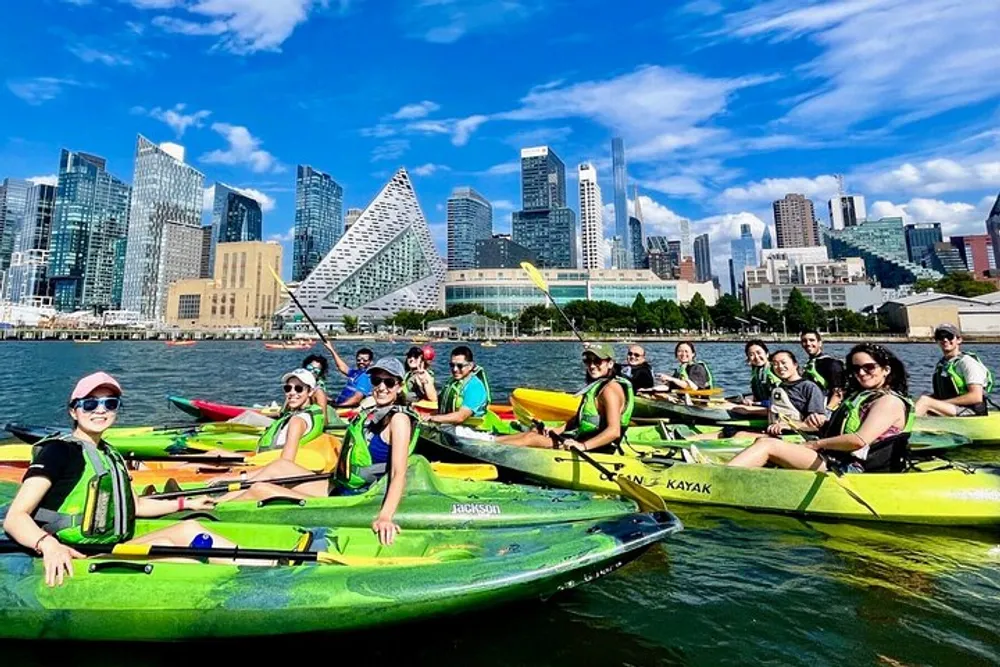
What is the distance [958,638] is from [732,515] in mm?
2676

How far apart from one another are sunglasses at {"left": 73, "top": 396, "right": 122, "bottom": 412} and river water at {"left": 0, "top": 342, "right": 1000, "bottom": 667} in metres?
1.73

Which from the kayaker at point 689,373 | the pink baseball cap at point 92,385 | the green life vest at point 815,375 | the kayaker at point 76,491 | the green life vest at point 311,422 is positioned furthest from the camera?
the kayaker at point 689,373

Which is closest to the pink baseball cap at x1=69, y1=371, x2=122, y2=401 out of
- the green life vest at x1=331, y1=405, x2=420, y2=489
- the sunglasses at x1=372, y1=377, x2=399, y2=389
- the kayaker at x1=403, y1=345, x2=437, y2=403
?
the sunglasses at x1=372, y1=377, x2=399, y2=389

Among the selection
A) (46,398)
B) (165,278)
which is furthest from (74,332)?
(46,398)

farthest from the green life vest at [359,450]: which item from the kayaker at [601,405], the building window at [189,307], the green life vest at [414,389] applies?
the building window at [189,307]

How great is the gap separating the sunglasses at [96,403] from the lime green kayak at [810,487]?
199 inches

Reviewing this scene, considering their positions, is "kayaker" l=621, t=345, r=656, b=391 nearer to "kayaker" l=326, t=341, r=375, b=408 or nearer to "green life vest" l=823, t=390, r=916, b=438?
"kayaker" l=326, t=341, r=375, b=408

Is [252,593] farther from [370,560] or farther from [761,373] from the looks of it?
[761,373]

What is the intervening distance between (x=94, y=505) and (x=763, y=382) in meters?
11.0

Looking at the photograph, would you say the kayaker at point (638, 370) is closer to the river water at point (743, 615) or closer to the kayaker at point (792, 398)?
the kayaker at point (792, 398)

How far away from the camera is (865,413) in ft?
19.1

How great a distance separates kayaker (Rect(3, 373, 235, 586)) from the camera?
3209 mm

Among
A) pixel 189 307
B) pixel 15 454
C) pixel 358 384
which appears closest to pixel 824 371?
pixel 358 384

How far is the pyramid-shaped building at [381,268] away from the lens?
479 feet
